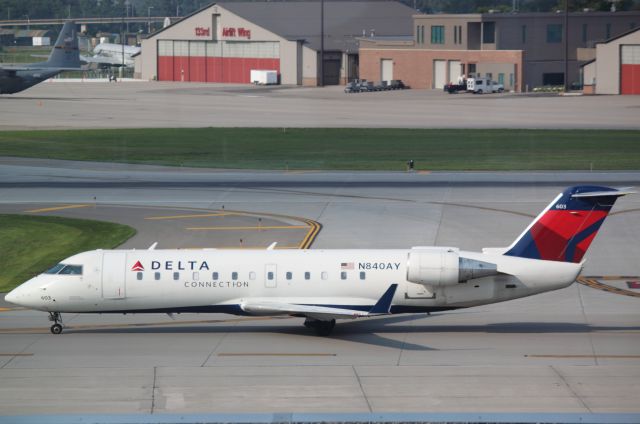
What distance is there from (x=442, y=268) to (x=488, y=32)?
128m

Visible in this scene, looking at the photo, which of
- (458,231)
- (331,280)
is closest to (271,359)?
(331,280)

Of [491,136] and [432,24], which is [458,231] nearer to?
[491,136]

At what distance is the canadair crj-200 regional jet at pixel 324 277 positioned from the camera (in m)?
33.2

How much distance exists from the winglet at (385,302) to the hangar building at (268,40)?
5550 inches

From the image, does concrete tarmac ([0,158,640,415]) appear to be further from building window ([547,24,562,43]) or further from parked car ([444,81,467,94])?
building window ([547,24,562,43])

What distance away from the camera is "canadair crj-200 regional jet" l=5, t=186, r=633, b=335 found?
33.2 metres

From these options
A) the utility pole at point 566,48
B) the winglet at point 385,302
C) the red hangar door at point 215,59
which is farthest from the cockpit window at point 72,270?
Answer: the red hangar door at point 215,59

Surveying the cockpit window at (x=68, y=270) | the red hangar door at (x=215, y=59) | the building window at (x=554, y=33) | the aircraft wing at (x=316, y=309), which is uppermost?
the building window at (x=554, y=33)

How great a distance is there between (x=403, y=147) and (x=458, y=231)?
123 ft

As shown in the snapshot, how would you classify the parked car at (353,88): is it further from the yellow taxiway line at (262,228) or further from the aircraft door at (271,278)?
the aircraft door at (271,278)

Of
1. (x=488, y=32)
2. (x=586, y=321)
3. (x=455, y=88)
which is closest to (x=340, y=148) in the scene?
(x=586, y=321)

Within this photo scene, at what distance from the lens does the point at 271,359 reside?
31312 mm

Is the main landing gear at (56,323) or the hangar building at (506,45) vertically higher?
the hangar building at (506,45)

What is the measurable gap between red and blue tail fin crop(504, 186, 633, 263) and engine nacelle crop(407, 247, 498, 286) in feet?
5.46
